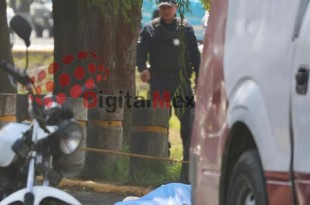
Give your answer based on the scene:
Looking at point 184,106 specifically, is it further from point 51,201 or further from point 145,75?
point 51,201

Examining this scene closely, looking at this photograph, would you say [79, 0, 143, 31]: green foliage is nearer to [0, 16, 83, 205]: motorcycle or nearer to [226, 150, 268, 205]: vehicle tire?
[0, 16, 83, 205]: motorcycle

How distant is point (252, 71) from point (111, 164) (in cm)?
682

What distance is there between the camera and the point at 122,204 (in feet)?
29.5

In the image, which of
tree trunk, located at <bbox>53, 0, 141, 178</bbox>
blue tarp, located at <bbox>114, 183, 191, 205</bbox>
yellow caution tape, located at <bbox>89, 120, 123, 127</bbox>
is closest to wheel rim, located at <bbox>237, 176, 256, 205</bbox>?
blue tarp, located at <bbox>114, 183, 191, 205</bbox>

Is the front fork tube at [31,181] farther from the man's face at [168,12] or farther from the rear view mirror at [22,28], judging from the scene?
the man's face at [168,12]

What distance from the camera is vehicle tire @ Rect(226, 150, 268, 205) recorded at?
5.99m

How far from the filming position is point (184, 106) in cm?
1341

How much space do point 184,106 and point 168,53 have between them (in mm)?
782

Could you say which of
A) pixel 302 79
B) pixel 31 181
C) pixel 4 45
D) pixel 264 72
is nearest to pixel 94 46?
pixel 4 45

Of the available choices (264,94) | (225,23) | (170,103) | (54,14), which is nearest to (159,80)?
(170,103)

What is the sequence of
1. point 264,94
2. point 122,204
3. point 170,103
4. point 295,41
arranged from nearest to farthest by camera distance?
point 295,41
point 264,94
point 122,204
point 170,103

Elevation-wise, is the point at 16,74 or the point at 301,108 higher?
the point at 16,74

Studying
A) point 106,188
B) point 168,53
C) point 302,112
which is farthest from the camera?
point 168,53

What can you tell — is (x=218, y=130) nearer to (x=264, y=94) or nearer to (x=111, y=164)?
(x=264, y=94)
